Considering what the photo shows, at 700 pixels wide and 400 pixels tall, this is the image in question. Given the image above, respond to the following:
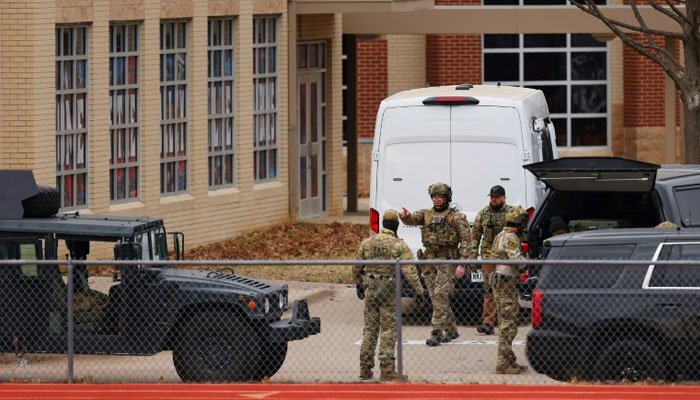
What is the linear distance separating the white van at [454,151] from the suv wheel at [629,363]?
4.98 meters

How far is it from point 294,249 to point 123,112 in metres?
3.12

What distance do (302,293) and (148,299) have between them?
5833mm

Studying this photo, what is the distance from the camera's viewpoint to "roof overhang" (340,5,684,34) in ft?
101

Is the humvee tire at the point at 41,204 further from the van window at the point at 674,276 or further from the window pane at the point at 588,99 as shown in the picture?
the window pane at the point at 588,99

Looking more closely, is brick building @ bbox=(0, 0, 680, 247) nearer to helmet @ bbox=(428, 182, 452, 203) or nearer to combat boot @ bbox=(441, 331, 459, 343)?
helmet @ bbox=(428, 182, 452, 203)

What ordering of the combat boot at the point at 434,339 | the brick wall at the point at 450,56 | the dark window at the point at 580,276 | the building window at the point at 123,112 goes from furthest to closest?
1. the brick wall at the point at 450,56
2. the building window at the point at 123,112
3. the combat boot at the point at 434,339
4. the dark window at the point at 580,276

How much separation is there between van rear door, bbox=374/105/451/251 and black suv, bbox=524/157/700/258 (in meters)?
1.50

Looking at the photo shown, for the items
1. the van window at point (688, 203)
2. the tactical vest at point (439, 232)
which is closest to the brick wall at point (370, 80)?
the tactical vest at point (439, 232)

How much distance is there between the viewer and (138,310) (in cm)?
1517

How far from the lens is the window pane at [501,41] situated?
123ft

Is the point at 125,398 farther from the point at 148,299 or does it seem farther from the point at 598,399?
the point at 598,399

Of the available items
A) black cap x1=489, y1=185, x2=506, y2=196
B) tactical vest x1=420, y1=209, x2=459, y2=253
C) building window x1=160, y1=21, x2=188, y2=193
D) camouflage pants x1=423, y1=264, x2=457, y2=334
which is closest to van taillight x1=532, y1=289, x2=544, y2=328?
camouflage pants x1=423, y1=264, x2=457, y2=334

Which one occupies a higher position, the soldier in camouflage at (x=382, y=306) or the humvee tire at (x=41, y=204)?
the humvee tire at (x=41, y=204)

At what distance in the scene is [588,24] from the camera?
30.8 metres
